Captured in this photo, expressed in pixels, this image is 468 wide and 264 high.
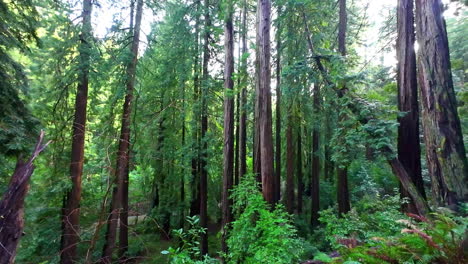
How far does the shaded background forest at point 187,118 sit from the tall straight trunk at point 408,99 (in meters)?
0.15

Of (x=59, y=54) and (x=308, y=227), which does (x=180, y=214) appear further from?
(x=59, y=54)

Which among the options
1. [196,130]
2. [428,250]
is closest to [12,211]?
[428,250]

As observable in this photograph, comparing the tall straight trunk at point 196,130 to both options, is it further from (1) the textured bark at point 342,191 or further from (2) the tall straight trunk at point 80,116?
(1) the textured bark at point 342,191

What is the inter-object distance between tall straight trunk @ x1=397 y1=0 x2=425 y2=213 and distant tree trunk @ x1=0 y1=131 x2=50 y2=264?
6977 millimetres

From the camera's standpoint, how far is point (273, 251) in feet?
14.0

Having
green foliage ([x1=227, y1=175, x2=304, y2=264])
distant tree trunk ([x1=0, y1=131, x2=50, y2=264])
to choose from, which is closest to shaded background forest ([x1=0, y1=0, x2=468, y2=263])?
green foliage ([x1=227, y1=175, x2=304, y2=264])

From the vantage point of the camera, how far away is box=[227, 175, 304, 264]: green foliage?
4.25 metres

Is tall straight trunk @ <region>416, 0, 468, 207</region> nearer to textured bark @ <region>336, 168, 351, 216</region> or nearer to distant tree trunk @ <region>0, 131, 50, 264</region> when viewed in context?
textured bark @ <region>336, 168, 351, 216</region>

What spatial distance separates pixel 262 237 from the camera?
4895mm

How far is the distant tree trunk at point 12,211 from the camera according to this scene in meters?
2.55

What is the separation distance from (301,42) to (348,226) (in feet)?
19.9

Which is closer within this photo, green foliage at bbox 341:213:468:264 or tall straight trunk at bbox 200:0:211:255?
green foliage at bbox 341:213:468:264

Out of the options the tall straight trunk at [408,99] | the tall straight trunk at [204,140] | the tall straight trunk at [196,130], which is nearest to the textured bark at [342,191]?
the tall straight trunk at [408,99]

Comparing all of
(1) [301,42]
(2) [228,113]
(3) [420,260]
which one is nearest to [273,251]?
(3) [420,260]
